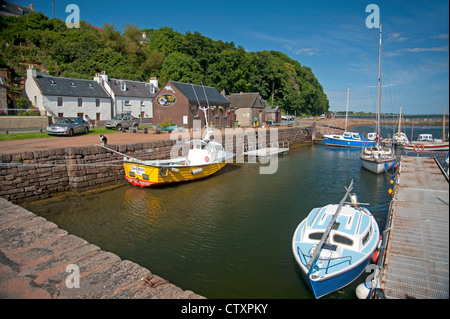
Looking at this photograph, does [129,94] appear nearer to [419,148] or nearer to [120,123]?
[120,123]

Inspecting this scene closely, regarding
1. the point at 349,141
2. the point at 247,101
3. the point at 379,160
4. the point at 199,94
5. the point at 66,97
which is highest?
the point at 247,101

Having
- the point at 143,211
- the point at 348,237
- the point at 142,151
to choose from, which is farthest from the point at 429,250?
the point at 142,151

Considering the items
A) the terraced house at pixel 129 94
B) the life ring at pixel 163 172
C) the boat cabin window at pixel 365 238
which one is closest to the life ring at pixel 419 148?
the boat cabin window at pixel 365 238

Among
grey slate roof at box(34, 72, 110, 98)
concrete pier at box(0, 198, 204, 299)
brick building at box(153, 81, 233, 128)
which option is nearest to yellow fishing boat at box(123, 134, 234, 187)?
concrete pier at box(0, 198, 204, 299)

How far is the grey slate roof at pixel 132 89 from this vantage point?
43.5 meters

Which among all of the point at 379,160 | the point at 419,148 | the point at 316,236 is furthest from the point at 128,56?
the point at 316,236

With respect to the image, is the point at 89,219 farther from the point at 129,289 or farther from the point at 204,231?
the point at 129,289

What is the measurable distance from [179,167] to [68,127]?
12.1 metres

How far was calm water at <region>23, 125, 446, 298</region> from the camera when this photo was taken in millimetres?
8773

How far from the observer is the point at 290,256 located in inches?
396

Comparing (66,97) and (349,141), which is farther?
(349,141)

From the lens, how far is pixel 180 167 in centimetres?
1867

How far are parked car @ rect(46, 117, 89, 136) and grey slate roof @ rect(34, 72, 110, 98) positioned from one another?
12.6 meters

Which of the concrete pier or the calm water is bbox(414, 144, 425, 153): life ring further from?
the concrete pier
